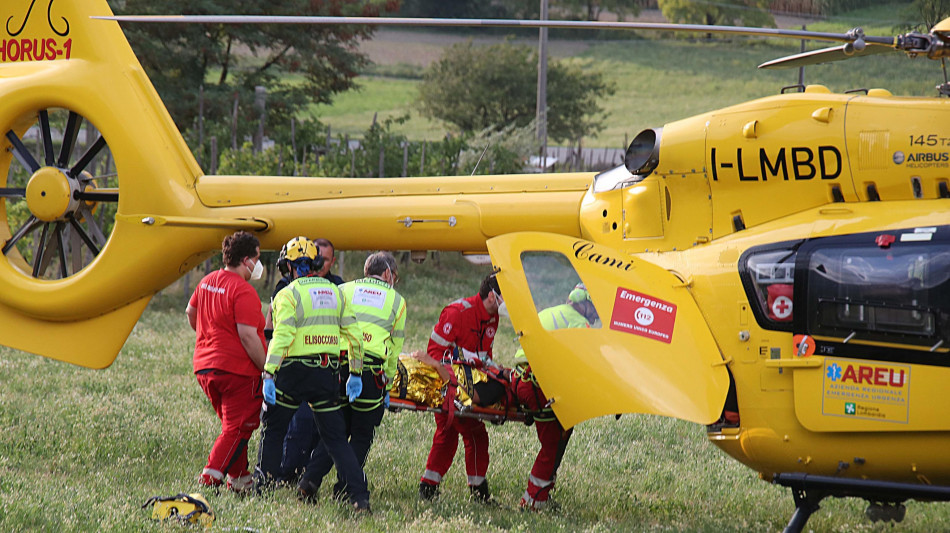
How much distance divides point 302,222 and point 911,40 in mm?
4964

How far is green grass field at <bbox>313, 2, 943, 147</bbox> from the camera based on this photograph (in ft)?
150

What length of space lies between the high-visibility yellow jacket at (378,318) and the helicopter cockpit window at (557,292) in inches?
43.9

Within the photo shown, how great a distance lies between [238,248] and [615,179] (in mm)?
2993

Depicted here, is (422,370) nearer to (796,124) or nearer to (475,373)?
(475,373)

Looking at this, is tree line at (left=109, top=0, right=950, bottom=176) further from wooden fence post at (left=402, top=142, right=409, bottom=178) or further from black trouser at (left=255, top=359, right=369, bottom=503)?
black trouser at (left=255, top=359, right=369, bottom=503)

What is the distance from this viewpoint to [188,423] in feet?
30.6

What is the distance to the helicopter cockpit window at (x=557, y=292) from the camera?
668cm

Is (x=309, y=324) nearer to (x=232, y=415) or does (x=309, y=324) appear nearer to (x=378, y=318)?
(x=378, y=318)

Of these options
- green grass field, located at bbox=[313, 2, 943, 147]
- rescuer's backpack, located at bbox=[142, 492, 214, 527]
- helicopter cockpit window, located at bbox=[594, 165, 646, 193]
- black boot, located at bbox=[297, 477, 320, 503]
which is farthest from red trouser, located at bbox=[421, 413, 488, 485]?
green grass field, located at bbox=[313, 2, 943, 147]

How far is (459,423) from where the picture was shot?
7.63 metres

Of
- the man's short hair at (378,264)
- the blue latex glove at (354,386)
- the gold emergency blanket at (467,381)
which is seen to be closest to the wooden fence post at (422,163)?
the man's short hair at (378,264)

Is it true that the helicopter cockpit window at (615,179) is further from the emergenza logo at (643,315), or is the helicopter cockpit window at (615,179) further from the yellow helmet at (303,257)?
the yellow helmet at (303,257)

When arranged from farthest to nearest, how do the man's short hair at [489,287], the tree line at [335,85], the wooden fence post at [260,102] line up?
the wooden fence post at [260,102]
the tree line at [335,85]
the man's short hair at [489,287]

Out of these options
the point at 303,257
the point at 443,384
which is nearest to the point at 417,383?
the point at 443,384
